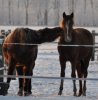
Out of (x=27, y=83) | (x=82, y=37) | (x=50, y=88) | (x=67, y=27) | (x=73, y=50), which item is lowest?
(x=50, y=88)

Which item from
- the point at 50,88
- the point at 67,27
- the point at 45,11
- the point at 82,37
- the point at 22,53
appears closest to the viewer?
the point at 22,53

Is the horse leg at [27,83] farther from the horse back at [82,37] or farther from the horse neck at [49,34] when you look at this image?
the horse back at [82,37]

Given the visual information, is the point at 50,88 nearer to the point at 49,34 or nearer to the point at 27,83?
the point at 27,83

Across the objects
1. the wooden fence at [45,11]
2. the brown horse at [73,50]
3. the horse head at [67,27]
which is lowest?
the wooden fence at [45,11]

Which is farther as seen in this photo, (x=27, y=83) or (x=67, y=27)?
(x=67, y=27)

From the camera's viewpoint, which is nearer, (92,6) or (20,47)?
(20,47)

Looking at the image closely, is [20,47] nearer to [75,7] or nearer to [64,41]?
[64,41]

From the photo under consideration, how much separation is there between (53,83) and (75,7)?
26.1 meters

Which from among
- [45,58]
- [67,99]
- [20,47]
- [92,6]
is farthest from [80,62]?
[92,6]

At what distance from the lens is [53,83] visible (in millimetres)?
9891

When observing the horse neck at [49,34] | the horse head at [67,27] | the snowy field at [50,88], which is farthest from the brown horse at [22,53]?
the horse head at [67,27]

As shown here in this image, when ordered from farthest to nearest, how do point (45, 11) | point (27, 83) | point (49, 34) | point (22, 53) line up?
point (45, 11), point (49, 34), point (27, 83), point (22, 53)

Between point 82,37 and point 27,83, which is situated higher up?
point 82,37

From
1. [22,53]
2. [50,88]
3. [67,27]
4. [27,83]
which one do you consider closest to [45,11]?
[50,88]
